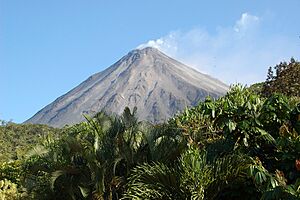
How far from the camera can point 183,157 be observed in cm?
747

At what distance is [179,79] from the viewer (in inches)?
6491

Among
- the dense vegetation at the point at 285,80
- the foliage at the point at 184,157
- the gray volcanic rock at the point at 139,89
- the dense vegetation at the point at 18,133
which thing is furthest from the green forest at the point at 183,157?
the gray volcanic rock at the point at 139,89

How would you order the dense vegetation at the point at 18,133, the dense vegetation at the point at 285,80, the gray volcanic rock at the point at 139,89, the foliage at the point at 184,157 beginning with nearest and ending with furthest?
1. the foliage at the point at 184,157
2. the dense vegetation at the point at 285,80
3. the dense vegetation at the point at 18,133
4. the gray volcanic rock at the point at 139,89

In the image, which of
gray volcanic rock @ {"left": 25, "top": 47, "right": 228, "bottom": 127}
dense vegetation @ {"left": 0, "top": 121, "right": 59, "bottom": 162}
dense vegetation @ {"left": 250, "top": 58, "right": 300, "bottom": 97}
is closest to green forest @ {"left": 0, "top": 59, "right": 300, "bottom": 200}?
dense vegetation @ {"left": 250, "top": 58, "right": 300, "bottom": 97}

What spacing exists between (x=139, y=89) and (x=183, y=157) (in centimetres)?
15138

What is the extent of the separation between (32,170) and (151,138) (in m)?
2.97

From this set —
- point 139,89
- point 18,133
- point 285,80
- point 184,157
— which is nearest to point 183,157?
point 184,157

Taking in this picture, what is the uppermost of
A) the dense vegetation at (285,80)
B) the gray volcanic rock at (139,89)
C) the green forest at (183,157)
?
the gray volcanic rock at (139,89)

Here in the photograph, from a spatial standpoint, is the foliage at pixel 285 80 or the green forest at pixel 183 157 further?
the foliage at pixel 285 80

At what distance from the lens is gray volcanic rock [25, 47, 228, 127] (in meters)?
144

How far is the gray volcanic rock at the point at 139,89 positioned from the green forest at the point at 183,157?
401ft

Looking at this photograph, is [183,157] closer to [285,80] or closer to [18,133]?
[285,80]

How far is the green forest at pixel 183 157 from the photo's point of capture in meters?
7.22

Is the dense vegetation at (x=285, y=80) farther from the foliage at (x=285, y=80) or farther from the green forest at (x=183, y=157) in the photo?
the green forest at (x=183, y=157)
